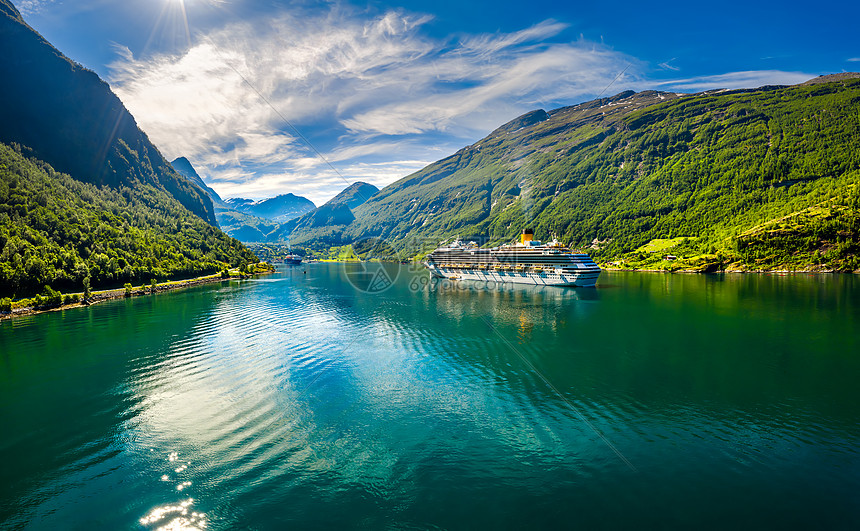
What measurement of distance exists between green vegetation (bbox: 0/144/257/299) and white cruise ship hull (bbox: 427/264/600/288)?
9134 cm

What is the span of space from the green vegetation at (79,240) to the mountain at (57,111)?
67.7 ft

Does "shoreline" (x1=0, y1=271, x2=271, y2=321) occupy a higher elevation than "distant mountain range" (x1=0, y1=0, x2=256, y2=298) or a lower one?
lower

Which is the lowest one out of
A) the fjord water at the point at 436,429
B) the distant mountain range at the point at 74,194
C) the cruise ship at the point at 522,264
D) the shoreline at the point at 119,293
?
the fjord water at the point at 436,429

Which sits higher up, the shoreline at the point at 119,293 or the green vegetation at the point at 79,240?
the green vegetation at the point at 79,240

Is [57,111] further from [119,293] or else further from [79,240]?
[119,293]

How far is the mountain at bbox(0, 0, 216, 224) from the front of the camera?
471 feet

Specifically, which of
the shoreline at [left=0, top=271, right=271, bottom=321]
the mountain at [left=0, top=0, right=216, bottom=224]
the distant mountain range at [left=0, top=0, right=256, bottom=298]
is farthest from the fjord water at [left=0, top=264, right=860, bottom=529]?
the mountain at [left=0, top=0, right=216, bottom=224]

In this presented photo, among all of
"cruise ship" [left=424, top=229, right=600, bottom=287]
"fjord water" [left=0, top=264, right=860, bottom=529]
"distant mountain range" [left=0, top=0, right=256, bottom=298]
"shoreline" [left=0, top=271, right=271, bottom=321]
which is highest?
"distant mountain range" [left=0, top=0, right=256, bottom=298]

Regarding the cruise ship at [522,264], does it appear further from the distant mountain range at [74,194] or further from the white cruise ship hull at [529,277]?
the distant mountain range at [74,194]

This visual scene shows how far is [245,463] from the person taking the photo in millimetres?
15258

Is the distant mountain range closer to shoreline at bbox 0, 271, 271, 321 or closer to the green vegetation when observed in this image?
the green vegetation

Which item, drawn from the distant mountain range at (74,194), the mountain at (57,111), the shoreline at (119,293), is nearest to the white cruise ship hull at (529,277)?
the shoreline at (119,293)

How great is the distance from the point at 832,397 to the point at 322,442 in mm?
30889

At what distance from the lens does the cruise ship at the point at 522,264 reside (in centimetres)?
8781
